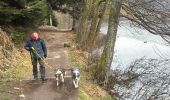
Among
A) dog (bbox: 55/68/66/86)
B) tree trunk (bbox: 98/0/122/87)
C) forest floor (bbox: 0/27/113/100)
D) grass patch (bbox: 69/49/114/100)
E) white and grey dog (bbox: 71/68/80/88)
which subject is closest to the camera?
forest floor (bbox: 0/27/113/100)

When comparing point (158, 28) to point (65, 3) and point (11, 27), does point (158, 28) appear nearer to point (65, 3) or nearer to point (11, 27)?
point (11, 27)

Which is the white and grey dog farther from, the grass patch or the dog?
the dog

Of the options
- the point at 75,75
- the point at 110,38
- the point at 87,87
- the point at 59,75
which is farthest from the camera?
the point at 110,38

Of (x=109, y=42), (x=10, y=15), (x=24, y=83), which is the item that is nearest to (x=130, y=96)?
(x=109, y=42)


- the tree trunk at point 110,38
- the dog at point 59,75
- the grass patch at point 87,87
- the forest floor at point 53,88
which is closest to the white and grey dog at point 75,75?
the forest floor at point 53,88

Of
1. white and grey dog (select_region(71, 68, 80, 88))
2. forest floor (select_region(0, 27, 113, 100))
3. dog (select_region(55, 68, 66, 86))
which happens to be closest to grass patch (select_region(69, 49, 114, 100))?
forest floor (select_region(0, 27, 113, 100))

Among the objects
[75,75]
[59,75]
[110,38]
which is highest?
[110,38]

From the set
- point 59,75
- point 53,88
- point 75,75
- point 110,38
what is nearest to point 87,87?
point 59,75

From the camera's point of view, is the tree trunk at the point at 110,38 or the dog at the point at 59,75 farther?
the tree trunk at the point at 110,38

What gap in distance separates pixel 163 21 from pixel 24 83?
5.61 metres

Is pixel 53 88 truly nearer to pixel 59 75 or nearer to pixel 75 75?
pixel 59 75

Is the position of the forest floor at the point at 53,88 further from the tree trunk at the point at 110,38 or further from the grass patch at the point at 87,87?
the tree trunk at the point at 110,38

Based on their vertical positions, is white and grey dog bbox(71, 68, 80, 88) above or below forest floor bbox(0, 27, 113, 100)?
above

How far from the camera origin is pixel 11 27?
23.9 meters
